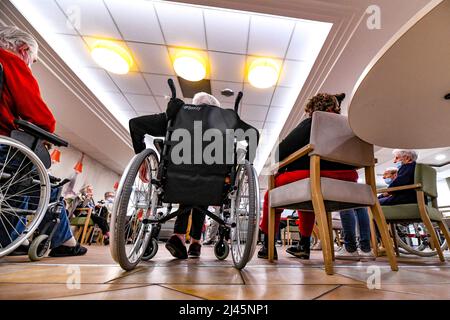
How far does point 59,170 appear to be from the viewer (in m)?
5.86

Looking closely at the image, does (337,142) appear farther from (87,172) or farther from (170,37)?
(87,172)

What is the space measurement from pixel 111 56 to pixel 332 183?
3350mm

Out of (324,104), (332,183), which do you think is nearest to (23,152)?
(332,183)

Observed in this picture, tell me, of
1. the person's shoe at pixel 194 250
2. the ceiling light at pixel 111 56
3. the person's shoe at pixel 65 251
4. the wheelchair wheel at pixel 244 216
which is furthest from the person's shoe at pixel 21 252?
the ceiling light at pixel 111 56

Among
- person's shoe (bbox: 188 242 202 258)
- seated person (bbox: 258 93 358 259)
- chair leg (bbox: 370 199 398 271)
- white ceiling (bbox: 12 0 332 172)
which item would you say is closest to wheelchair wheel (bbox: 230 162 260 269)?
seated person (bbox: 258 93 358 259)

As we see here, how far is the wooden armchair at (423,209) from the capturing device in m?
1.70

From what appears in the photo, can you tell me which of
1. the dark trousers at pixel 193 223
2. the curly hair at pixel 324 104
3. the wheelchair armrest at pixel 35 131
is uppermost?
the curly hair at pixel 324 104

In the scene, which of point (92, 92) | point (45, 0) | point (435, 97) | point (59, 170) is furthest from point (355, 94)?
point (59, 170)

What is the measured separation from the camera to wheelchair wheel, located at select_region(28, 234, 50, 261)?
1231 millimetres

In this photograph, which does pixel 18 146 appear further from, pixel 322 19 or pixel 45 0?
pixel 322 19

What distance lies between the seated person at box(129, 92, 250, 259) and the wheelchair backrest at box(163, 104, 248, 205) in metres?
0.07

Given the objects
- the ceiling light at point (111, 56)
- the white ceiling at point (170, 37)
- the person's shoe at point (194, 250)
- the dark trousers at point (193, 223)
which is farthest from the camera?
the ceiling light at point (111, 56)

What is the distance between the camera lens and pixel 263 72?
320cm

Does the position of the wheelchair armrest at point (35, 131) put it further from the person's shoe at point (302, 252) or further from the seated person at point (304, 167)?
the person's shoe at point (302, 252)
